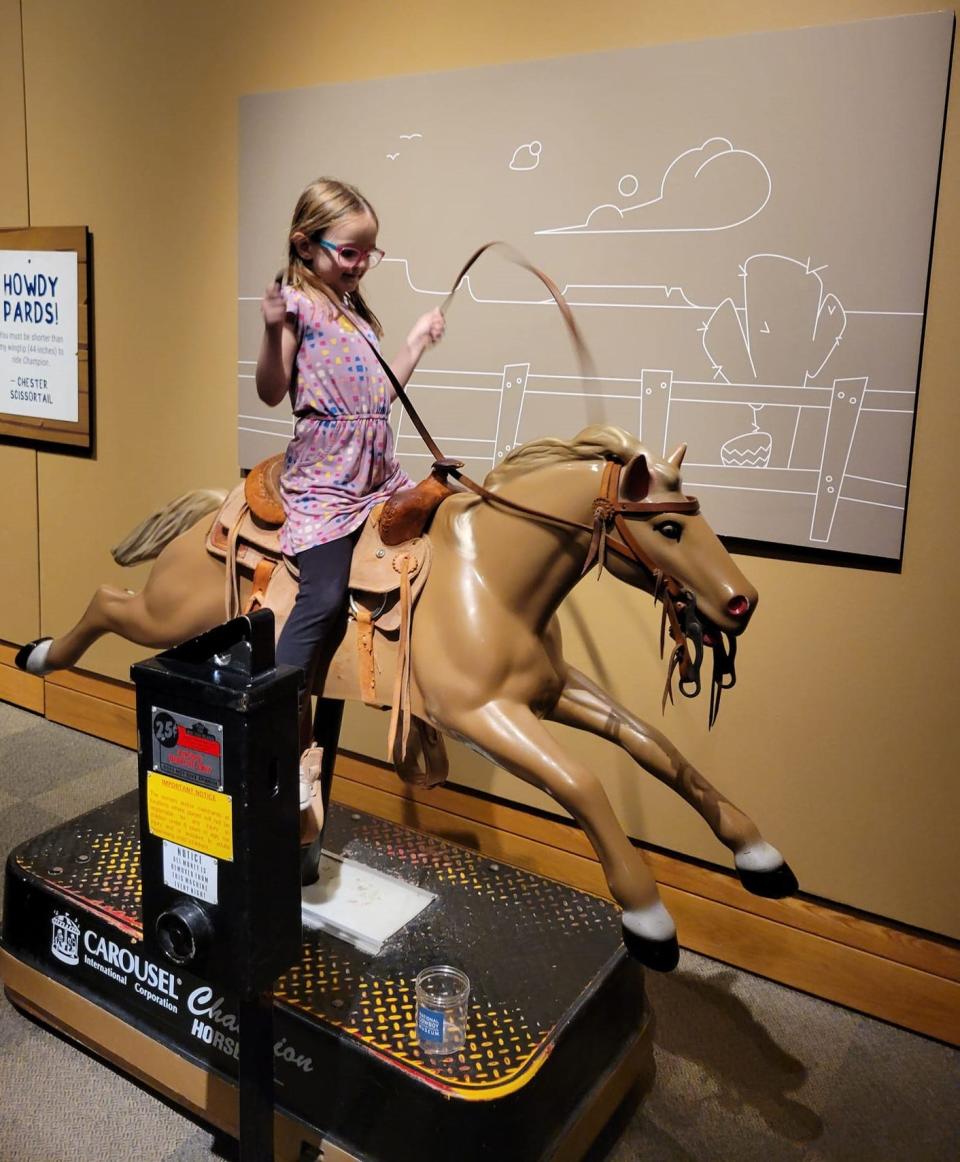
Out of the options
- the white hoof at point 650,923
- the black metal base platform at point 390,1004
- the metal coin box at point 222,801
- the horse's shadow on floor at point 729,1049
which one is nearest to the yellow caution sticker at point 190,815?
the metal coin box at point 222,801

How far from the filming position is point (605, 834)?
1605mm

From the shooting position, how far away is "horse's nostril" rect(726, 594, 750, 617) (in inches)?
63.4

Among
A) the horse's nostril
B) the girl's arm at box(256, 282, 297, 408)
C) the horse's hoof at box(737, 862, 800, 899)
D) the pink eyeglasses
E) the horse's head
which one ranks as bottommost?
the horse's hoof at box(737, 862, 800, 899)

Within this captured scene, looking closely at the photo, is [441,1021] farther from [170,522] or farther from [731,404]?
[731,404]

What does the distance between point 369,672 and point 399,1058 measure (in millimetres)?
678

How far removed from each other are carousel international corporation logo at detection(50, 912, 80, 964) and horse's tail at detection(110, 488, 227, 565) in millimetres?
817

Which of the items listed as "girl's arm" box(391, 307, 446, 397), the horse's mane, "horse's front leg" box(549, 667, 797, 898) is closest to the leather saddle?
the horse's mane

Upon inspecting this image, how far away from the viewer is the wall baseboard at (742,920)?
2.30 meters

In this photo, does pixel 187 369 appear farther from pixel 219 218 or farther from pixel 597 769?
pixel 597 769

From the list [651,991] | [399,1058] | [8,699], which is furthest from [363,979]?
[8,699]

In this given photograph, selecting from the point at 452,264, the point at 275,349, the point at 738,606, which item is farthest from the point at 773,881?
the point at 452,264

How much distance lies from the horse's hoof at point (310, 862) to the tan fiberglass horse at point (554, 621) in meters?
0.39

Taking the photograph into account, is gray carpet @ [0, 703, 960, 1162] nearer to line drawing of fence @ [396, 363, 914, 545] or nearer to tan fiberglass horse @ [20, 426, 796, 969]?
tan fiberglass horse @ [20, 426, 796, 969]

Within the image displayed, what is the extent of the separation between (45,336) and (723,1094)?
3356 millimetres
